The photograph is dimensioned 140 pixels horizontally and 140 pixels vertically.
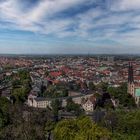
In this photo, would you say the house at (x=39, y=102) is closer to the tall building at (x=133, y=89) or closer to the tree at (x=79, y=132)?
the tall building at (x=133, y=89)

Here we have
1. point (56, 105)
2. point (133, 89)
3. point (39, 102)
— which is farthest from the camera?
point (133, 89)

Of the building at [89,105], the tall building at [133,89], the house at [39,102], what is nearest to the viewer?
the building at [89,105]

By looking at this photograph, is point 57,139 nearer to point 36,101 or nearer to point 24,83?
point 36,101

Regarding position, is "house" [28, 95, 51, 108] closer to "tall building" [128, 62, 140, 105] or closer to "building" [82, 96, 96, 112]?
"building" [82, 96, 96, 112]

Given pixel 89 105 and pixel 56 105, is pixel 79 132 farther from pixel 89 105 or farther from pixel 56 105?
pixel 89 105

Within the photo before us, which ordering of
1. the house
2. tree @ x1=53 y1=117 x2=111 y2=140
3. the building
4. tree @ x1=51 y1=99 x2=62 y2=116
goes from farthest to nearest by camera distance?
the house, the building, tree @ x1=51 y1=99 x2=62 y2=116, tree @ x1=53 y1=117 x2=111 y2=140

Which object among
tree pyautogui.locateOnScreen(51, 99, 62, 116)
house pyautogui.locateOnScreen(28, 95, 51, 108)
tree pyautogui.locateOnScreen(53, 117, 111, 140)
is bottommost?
house pyautogui.locateOnScreen(28, 95, 51, 108)

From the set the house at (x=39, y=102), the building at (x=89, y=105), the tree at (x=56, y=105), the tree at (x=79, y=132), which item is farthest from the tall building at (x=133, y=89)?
the tree at (x=79, y=132)

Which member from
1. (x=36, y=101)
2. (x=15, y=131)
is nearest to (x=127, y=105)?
(x=36, y=101)

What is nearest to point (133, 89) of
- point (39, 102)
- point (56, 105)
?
point (56, 105)

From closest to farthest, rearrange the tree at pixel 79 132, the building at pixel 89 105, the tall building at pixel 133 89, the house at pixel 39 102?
the tree at pixel 79 132, the building at pixel 89 105, the house at pixel 39 102, the tall building at pixel 133 89

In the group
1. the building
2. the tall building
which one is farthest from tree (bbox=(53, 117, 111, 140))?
the tall building
